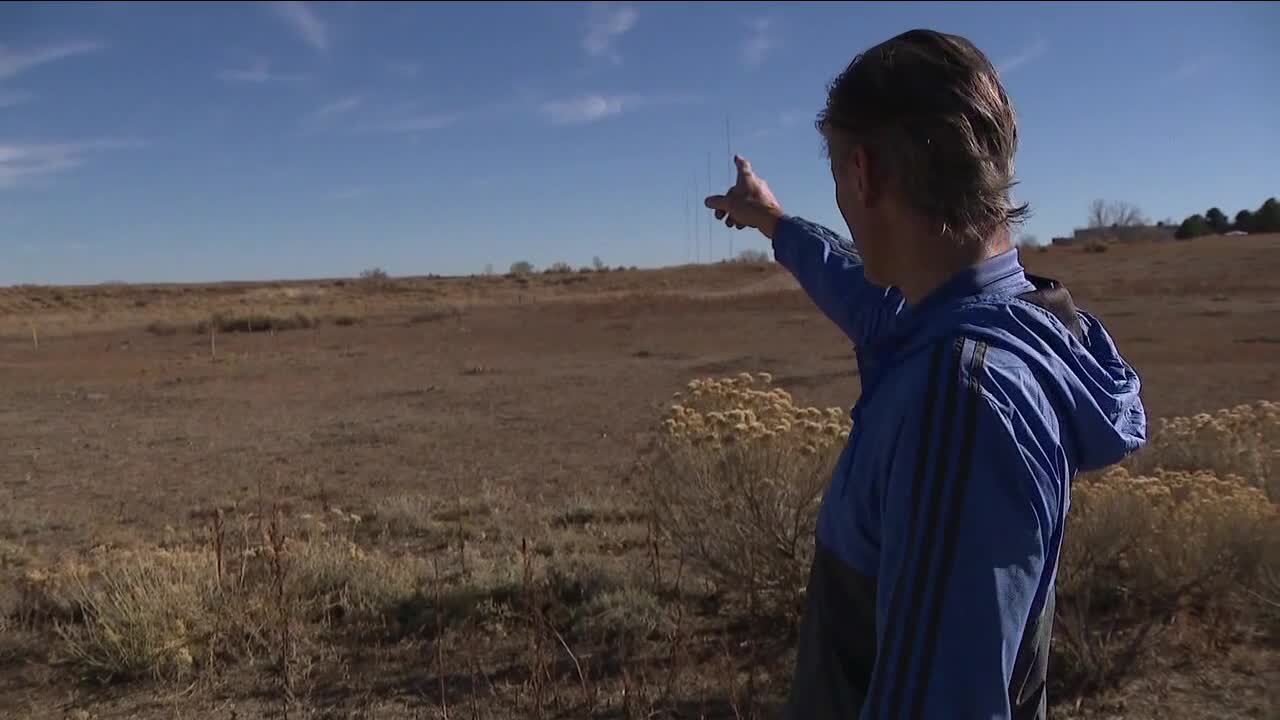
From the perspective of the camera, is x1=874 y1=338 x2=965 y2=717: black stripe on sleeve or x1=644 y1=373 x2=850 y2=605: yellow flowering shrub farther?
x1=644 y1=373 x2=850 y2=605: yellow flowering shrub

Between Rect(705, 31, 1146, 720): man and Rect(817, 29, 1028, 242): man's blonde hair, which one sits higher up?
Rect(817, 29, 1028, 242): man's blonde hair

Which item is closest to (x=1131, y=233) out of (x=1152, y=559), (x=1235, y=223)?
(x=1235, y=223)

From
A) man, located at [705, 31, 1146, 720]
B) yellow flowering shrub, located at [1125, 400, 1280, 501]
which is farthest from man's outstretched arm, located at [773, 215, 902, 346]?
yellow flowering shrub, located at [1125, 400, 1280, 501]

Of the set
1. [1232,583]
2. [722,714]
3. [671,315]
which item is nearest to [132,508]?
[722,714]

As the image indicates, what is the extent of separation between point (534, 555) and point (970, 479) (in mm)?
5462

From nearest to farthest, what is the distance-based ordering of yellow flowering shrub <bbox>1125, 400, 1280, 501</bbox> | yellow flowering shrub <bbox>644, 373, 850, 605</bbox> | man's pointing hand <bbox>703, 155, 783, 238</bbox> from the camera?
man's pointing hand <bbox>703, 155, 783, 238</bbox> → yellow flowering shrub <bbox>644, 373, 850, 605</bbox> → yellow flowering shrub <bbox>1125, 400, 1280, 501</bbox>

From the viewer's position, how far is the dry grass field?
4.09 m

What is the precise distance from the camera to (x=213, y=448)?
1114 centimetres

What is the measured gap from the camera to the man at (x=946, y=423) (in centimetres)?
101

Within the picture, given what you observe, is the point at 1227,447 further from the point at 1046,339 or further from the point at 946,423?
the point at 946,423

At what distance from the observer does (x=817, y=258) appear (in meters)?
1.87

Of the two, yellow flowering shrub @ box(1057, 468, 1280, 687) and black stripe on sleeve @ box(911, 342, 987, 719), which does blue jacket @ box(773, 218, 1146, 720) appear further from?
yellow flowering shrub @ box(1057, 468, 1280, 687)

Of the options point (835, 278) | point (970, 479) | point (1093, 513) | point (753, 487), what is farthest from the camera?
point (753, 487)

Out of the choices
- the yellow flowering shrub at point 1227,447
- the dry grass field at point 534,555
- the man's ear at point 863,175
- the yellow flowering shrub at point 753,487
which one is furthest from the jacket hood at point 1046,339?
the yellow flowering shrub at point 1227,447
